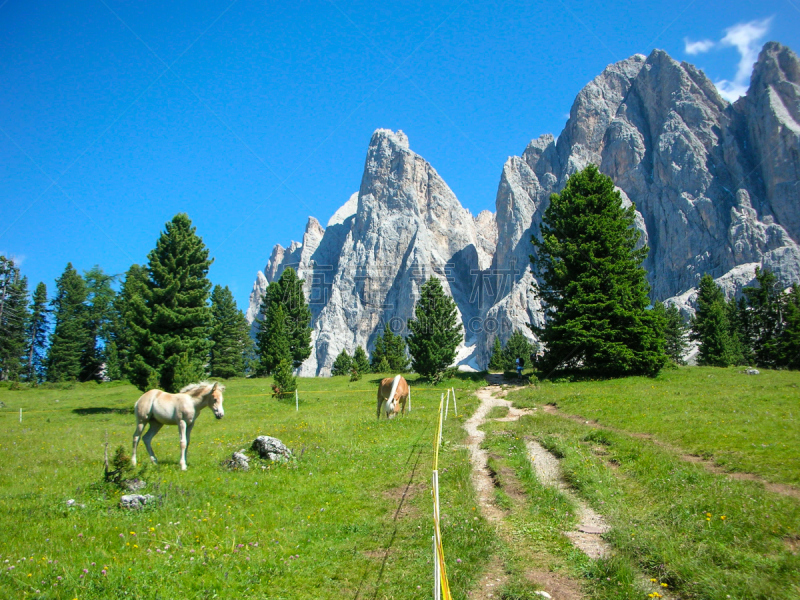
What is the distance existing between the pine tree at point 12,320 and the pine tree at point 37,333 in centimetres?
141

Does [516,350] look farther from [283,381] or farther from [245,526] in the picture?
[245,526]

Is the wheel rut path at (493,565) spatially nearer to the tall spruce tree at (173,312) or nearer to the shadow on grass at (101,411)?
the tall spruce tree at (173,312)

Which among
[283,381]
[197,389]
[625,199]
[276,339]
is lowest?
[283,381]

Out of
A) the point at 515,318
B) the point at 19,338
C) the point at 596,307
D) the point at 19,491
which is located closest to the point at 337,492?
the point at 19,491

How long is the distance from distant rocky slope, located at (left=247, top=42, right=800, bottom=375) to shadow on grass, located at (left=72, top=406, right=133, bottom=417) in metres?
72.2

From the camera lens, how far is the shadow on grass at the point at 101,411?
34062mm

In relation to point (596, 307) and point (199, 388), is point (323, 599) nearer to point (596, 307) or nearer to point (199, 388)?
point (199, 388)

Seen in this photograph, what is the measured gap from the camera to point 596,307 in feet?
99.2

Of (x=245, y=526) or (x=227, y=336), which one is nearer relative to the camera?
(x=245, y=526)

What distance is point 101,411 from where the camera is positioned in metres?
35.5

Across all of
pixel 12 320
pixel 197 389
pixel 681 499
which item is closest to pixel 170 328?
pixel 197 389

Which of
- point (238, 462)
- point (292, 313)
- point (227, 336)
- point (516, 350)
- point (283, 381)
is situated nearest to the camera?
point (238, 462)

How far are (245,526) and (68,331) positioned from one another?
253 feet

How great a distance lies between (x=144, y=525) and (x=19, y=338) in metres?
81.1
